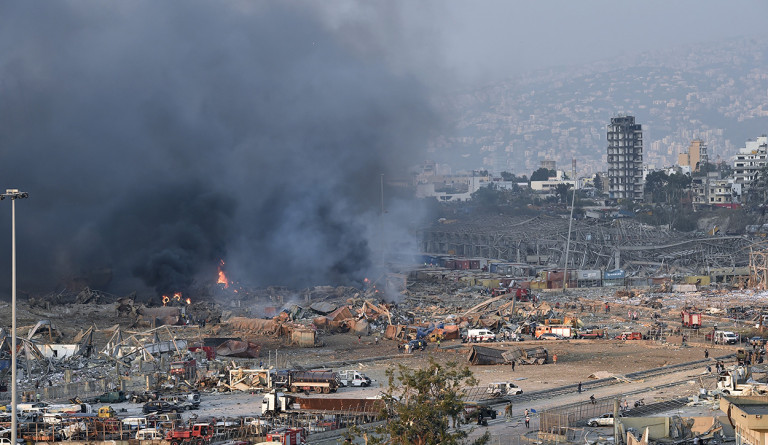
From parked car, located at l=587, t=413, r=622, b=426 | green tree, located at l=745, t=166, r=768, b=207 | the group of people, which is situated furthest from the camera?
green tree, located at l=745, t=166, r=768, b=207

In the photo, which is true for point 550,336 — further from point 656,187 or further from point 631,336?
point 656,187

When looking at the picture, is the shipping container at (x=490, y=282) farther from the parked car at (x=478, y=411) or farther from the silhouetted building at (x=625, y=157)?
the silhouetted building at (x=625, y=157)

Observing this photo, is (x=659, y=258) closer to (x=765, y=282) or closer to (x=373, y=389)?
(x=765, y=282)

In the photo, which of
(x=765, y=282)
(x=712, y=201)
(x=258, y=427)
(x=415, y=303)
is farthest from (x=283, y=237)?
(x=712, y=201)

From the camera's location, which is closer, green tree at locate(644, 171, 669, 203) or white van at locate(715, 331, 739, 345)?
white van at locate(715, 331, 739, 345)

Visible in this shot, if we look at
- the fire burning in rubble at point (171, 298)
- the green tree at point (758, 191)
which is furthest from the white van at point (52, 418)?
the green tree at point (758, 191)

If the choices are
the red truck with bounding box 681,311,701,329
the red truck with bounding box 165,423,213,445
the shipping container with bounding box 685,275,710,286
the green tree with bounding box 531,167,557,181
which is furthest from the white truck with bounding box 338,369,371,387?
the green tree with bounding box 531,167,557,181

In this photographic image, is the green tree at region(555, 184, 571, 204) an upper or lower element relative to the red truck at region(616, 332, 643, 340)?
upper

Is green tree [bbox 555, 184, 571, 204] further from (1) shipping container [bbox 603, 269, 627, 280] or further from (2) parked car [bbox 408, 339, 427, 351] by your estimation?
(2) parked car [bbox 408, 339, 427, 351]
